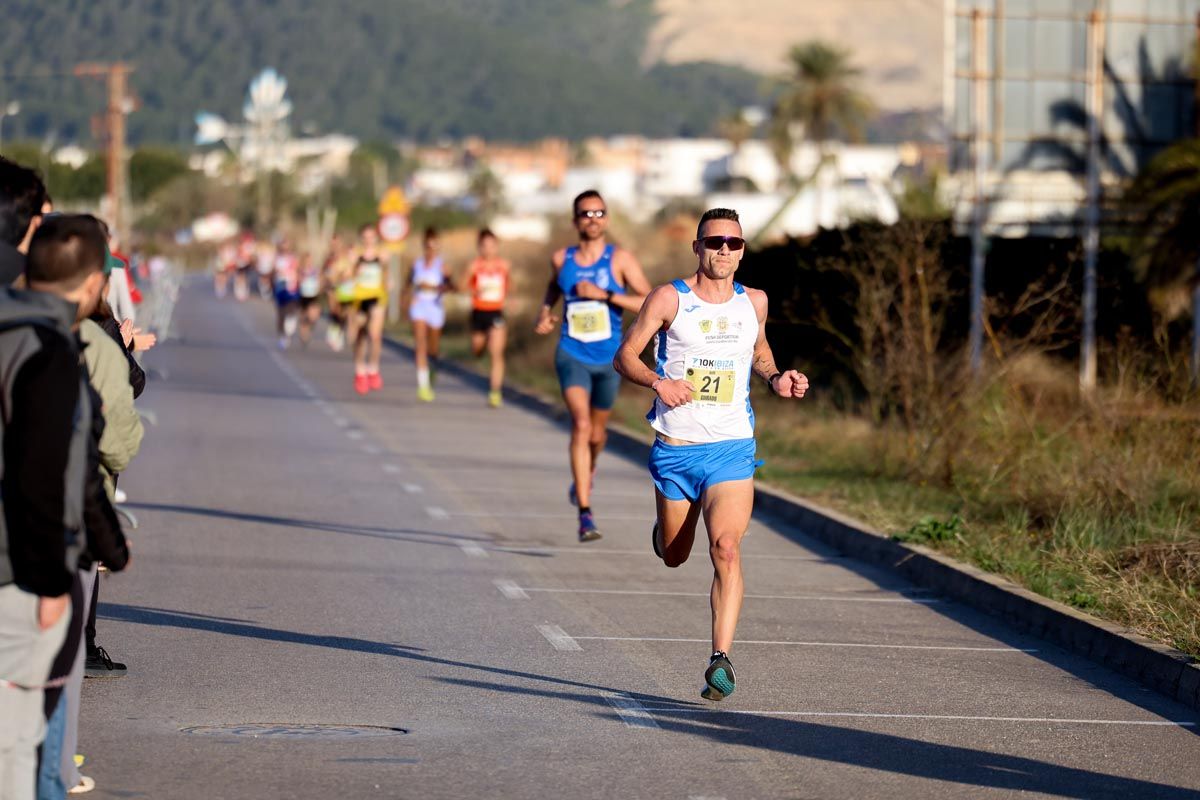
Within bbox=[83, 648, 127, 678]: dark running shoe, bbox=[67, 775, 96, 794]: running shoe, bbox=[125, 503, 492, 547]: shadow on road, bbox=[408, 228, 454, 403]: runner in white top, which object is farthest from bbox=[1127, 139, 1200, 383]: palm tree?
bbox=[67, 775, 96, 794]: running shoe

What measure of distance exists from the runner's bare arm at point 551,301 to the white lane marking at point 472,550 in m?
1.39

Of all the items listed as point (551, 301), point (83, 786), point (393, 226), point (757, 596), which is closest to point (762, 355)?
point (757, 596)

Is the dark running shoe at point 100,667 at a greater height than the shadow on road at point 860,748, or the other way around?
the dark running shoe at point 100,667

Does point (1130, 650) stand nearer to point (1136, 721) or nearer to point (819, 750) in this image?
point (1136, 721)

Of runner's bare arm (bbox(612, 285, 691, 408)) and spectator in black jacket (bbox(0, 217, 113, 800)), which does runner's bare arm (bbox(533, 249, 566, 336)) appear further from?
spectator in black jacket (bbox(0, 217, 113, 800))

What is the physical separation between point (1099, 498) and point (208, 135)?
100 meters

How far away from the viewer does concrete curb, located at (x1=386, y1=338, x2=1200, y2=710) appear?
905 cm

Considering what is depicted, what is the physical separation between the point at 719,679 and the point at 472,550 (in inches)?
194

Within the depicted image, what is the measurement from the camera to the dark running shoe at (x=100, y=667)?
8344 millimetres

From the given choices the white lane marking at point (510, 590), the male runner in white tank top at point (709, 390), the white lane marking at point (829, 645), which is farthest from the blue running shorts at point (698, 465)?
the white lane marking at point (510, 590)

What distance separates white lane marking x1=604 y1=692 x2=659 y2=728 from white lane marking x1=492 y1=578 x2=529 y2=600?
105 inches

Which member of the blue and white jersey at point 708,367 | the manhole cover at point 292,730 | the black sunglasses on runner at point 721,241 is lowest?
the manhole cover at point 292,730

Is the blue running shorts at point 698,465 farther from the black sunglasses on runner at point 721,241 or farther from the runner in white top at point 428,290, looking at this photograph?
the runner in white top at point 428,290

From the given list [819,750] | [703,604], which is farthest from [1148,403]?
[819,750]
